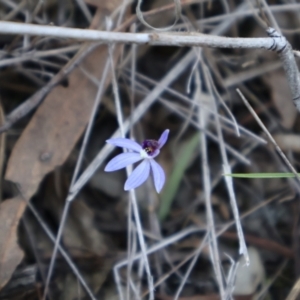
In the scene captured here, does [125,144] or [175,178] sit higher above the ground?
[125,144]

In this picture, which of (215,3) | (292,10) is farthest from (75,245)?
(292,10)

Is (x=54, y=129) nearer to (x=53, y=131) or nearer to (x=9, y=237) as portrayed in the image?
(x=53, y=131)

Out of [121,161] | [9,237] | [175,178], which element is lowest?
[175,178]

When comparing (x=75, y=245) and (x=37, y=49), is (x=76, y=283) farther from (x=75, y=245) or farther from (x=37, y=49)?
(x=37, y=49)

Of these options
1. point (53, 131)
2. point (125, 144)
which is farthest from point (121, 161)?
point (53, 131)

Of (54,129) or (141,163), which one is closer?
(141,163)

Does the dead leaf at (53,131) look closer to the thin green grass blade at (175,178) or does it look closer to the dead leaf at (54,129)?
the dead leaf at (54,129)
